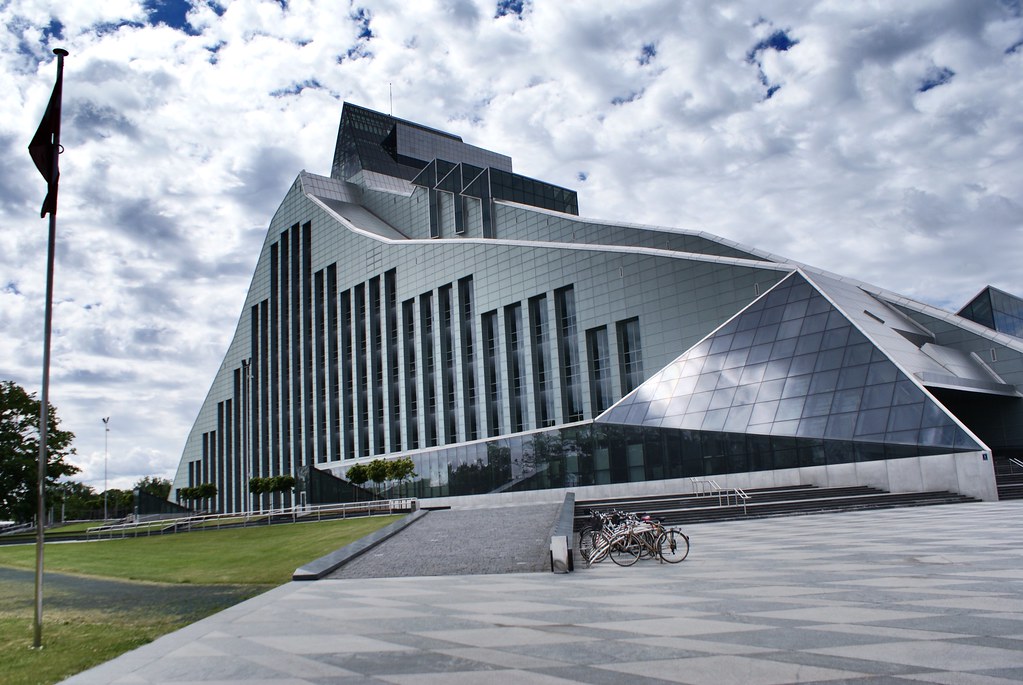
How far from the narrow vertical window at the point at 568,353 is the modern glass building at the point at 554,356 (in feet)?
0.50

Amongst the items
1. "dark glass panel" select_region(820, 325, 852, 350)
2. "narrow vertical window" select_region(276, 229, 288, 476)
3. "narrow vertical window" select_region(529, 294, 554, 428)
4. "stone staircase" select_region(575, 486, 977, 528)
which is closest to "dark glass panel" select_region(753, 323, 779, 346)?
"dark glass panel" select_region(820, 325, 852, 350)

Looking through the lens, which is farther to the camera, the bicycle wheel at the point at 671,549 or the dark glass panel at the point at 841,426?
the dark glass panel at the point at 841,426

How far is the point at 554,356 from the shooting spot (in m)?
55.5

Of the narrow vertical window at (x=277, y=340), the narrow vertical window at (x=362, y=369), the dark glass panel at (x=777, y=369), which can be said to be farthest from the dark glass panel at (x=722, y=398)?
the narrow vertical window at (x=277, y=340)

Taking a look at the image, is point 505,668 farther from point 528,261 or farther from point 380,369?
point 380,369

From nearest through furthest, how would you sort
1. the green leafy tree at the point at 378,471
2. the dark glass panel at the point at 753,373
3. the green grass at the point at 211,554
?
the green grass at the point at 211,554
the dark glass panel at the point at 753,373
the green leafy tree at the point at 378,471

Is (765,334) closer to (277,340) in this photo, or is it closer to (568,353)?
(568,353)

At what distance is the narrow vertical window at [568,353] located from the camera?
54.6 metres

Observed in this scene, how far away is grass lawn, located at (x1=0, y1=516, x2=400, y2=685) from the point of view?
10312 millimetres

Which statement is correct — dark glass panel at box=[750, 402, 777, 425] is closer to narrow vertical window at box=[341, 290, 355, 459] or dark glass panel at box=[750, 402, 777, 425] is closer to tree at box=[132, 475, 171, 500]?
narrow vertical window at box=[341, 290, 355, 459]

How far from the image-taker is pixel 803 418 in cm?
3297

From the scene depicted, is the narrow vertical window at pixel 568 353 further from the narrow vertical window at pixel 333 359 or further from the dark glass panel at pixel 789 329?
the narrow vertical window at pixel 333 359

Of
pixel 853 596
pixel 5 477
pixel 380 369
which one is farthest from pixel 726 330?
pixel 5 477

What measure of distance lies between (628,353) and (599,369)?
2.87 metres
